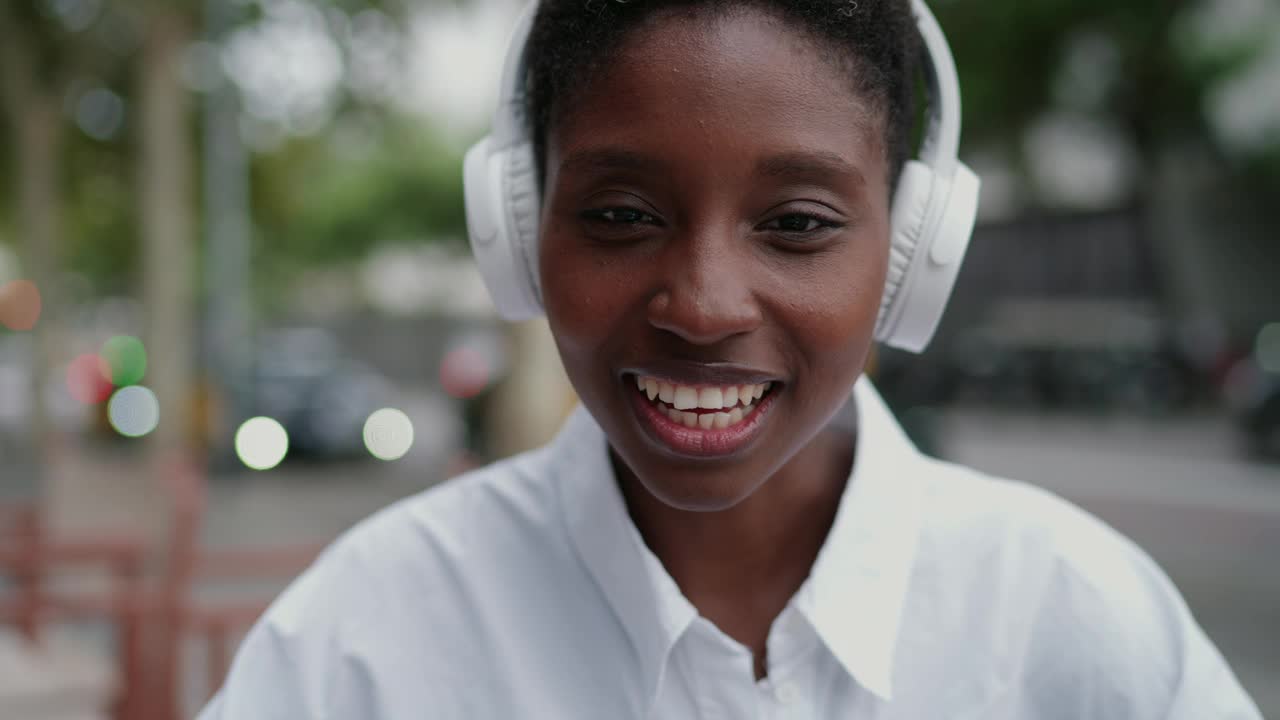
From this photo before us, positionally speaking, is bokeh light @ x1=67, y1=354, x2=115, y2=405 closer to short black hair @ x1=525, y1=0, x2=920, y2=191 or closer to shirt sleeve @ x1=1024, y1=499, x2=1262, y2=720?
short black hair @ x1=525, y1=0, x2=920, y2=191

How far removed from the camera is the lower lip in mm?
1204

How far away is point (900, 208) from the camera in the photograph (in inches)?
53.7

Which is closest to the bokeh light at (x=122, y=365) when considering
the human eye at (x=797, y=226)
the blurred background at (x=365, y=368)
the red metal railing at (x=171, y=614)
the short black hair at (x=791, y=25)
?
the blurred background at (x=365, y=368)

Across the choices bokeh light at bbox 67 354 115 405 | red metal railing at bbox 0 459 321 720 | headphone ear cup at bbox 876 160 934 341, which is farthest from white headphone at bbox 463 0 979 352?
bokeh light at bbox 67 354 115 405

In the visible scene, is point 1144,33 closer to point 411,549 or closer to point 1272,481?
point 1272,481

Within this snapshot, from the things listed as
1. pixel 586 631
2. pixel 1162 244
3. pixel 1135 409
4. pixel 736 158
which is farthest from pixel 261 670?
pixel 1162 244

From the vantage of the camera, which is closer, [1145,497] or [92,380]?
[1145,497]

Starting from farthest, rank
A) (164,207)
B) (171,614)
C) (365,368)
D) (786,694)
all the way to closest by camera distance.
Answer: (365,368)
(164,207)
(171,614)
(786,694)

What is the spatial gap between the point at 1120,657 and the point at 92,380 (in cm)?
2029

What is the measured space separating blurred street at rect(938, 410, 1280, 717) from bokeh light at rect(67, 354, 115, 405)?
12323 millimetres

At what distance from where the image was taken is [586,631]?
1.34 meters

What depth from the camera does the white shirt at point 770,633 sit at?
50.8 inches

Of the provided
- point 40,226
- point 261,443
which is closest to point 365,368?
point 261,443

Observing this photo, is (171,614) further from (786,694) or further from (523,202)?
(786,694)
